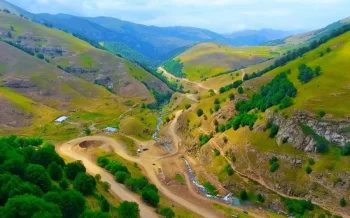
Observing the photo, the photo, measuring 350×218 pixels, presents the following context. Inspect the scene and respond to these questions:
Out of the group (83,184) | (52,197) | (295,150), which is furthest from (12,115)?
(295,150)

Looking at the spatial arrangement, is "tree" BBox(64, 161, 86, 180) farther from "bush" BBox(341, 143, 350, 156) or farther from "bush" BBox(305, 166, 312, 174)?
"bush" BBox(341, 143, 350, 156)

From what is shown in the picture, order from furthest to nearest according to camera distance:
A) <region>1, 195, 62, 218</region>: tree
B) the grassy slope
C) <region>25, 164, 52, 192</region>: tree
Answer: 1. the grassy slope
2. <region>25, 164, 52, 192</region>: tree
3. <region>1, 195, 62, 218</region>: tree

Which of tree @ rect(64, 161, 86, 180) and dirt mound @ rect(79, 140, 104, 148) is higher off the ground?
tree @ rect(64, 161, 86, 180)

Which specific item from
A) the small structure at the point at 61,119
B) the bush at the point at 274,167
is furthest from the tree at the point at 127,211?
the small structure at the point at 61,119

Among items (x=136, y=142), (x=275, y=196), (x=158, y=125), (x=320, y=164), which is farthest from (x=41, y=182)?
(x=158, y=125)

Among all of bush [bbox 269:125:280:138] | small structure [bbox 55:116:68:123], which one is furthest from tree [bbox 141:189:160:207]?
small structure [bbox 55:116:68:123]
